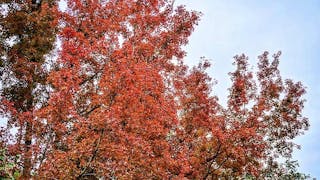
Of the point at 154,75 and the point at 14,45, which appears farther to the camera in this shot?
the point at 14,45

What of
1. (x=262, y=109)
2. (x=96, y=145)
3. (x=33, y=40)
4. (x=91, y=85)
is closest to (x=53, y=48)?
(x=33, y=40)

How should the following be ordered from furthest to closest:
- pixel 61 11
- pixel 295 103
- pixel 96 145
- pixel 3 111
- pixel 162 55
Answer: pixel 295 103
pixel 162 55
pixel 61 11
pixel 3 111
pixel 96 145

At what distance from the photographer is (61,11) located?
62.2 ft

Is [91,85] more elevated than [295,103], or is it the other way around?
[295,103]

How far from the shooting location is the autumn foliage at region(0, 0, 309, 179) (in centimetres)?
1509

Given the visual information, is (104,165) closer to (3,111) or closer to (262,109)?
(3,111)

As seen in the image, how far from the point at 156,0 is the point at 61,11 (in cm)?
523

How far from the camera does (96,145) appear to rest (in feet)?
49.3

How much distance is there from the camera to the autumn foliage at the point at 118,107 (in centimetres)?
1509

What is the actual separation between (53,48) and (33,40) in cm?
121

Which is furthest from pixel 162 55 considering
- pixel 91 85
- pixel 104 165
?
pixel 104 165

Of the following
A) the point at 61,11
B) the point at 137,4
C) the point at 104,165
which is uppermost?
the point at 137,4

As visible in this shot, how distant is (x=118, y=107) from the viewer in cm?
1468

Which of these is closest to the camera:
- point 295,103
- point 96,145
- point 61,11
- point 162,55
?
point 96,145
